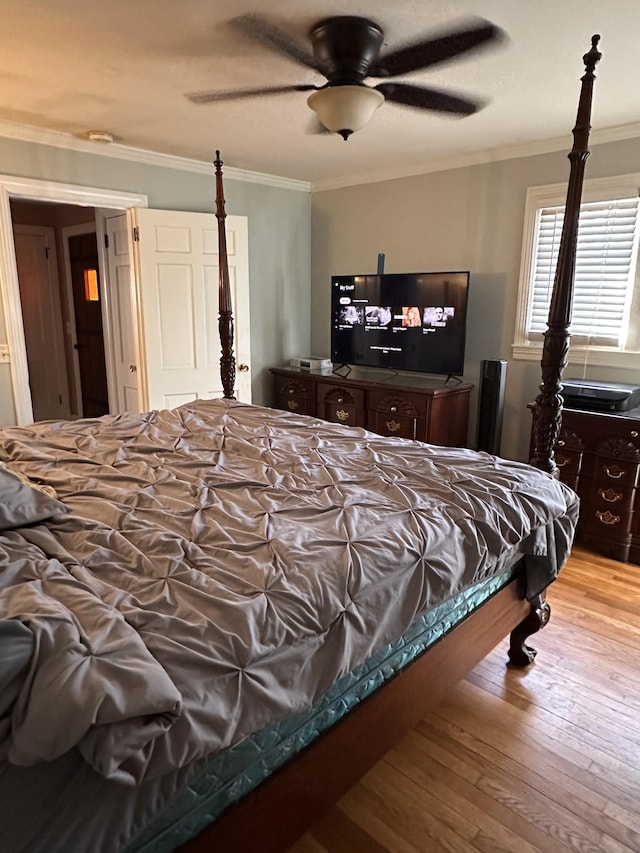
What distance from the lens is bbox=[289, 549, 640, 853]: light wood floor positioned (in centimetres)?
154

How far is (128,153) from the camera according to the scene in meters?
3.88

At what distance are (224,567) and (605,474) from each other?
2725 millimetres

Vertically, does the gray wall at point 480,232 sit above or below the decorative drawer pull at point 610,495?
above

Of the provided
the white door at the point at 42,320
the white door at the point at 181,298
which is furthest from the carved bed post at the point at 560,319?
the white door at the point at 42,320

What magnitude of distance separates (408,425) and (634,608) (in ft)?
6.11

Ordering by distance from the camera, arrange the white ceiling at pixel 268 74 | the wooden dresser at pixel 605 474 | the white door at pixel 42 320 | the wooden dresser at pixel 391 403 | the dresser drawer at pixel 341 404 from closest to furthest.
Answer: the white ceiling at pixel 268 74 < the wooden dresser at pixel 605 474 < the wooden dresser at pixel 391 403 < the dresser drawer at pixel 341 404 < the white door at pixel 42 320

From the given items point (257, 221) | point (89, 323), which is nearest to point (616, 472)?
point (257, 221)

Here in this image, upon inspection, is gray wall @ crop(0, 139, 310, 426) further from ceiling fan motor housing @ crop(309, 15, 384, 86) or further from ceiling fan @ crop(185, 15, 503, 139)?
ceiling fan motor housing @ crop(309, 15, 384, 86)

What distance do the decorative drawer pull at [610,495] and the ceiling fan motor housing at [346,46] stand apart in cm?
256

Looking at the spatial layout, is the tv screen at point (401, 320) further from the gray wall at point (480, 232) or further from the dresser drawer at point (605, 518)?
the dresser drawer at point (605, 518)

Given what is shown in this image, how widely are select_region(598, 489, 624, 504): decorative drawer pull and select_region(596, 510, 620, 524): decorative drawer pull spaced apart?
73 millimetres

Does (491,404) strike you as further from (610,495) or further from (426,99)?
(426,99)

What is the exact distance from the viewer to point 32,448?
213 cm

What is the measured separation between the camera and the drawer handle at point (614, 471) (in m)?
3.12
